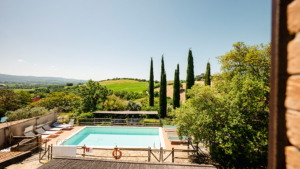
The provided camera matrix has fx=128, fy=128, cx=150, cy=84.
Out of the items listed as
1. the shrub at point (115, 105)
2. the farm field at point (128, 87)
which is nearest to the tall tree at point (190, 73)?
the shrub at point (115, 105)

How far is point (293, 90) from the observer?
0.58 meters

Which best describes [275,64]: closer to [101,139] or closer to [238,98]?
[238,98]

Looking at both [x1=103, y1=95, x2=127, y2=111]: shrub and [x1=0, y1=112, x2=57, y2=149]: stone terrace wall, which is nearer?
[x1=0, y1=112, x2=57, y2=149]: stone terrace wall

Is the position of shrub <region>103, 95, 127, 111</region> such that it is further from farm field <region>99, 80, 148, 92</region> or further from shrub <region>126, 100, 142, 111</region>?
farm field <region>99, 80, 148, 92</region>

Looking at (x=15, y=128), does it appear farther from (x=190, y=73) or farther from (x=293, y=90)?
(x=190, y=73)

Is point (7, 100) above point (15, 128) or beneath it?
above

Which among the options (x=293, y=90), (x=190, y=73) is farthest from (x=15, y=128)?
(x=190, y=73)

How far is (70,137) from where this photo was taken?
12750mm

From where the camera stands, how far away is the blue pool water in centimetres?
1308

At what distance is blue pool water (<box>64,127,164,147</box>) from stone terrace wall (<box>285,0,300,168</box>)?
1305 cm

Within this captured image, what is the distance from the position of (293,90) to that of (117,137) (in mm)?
15979

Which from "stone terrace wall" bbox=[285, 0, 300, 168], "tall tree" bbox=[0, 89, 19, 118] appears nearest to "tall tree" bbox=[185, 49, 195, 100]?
"stone terrace wall" bbox=[285, 0, 300, 168]

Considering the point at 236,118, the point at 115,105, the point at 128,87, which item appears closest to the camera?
the point at 236,118

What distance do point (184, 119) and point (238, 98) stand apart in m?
3.26
